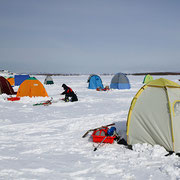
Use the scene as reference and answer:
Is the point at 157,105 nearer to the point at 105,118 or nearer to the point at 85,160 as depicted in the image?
the point at 85,160

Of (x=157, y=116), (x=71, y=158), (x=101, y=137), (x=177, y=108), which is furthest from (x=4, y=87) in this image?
(x=177, y=108)

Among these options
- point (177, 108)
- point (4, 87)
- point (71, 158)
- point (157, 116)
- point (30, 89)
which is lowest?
point (71, 158)

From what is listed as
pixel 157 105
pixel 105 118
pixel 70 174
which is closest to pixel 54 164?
pixel 70 174

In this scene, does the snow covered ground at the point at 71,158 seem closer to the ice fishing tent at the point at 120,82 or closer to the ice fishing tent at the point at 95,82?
the ice fishing tent at the point at 120,82

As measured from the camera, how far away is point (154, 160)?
16.3 ft

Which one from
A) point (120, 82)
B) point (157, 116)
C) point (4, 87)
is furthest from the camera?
point (120, 82)

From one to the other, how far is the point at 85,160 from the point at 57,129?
3.32 metres

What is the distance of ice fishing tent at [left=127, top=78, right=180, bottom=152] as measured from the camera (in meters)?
5.36

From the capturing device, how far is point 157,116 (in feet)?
18.4

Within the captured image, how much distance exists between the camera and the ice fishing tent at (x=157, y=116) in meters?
5.36

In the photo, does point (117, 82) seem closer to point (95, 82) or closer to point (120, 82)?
point (120, 82)

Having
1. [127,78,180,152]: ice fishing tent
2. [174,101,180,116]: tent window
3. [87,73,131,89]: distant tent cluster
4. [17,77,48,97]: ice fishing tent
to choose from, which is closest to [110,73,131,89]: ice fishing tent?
[87,73,131,89]: distant tent cluster

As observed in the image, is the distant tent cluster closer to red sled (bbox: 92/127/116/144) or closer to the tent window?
red sled (bbox: 92/127/116/144)

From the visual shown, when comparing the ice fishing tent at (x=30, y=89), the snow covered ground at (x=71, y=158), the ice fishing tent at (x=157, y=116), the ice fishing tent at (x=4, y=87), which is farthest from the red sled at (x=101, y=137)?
the ice fishing tent at (x=4, y=87)
